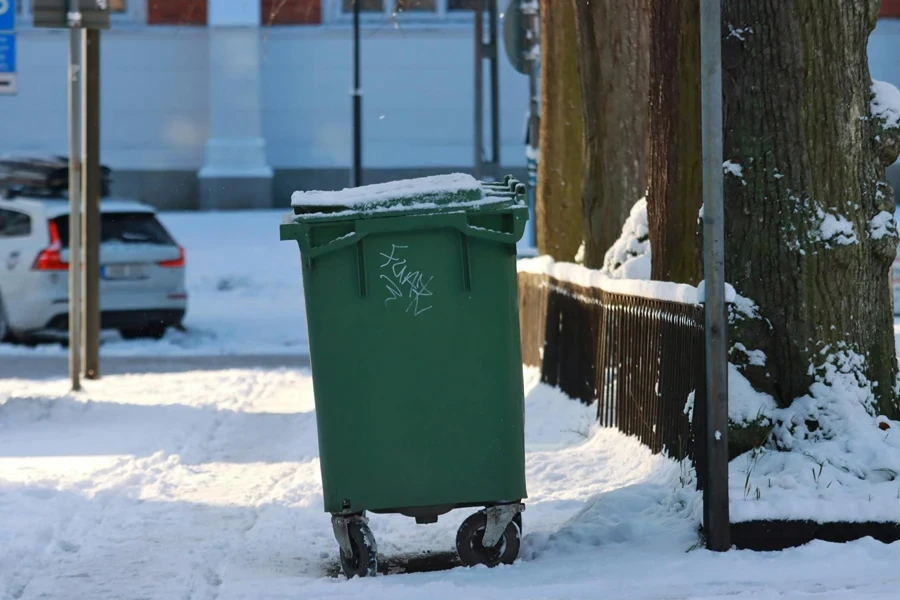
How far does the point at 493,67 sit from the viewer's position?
24188 millimetres

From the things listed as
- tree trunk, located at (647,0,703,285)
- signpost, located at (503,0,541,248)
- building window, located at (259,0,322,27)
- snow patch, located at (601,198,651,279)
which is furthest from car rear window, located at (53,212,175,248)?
building window, located at (259,0,322,27)

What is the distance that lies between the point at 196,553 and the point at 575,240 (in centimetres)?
661

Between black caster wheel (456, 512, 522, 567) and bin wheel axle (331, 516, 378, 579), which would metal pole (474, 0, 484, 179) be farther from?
bin wheel axle (331, 516, 378, 579)

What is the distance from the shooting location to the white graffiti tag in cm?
573

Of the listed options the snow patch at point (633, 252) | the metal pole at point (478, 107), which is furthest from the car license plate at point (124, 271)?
the snow patch at point (633, 252)

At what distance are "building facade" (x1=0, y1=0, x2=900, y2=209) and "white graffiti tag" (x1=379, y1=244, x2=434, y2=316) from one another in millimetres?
27314

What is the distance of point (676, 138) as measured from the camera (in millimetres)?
7297

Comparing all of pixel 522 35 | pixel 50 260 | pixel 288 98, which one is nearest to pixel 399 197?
pixel 522 35

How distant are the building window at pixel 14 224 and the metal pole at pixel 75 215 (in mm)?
3666

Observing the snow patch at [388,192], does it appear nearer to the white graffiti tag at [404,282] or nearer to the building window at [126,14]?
the white graffiti tag at [404,282]

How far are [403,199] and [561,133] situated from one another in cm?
713

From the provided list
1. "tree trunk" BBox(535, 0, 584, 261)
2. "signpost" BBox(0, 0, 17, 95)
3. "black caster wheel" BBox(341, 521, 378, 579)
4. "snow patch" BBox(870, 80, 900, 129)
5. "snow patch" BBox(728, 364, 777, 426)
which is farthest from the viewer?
"tree trunk" BBox(535, 0, 584, 261)

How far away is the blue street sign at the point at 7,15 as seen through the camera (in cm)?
1141

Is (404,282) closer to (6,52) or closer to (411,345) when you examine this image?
(411,345)
